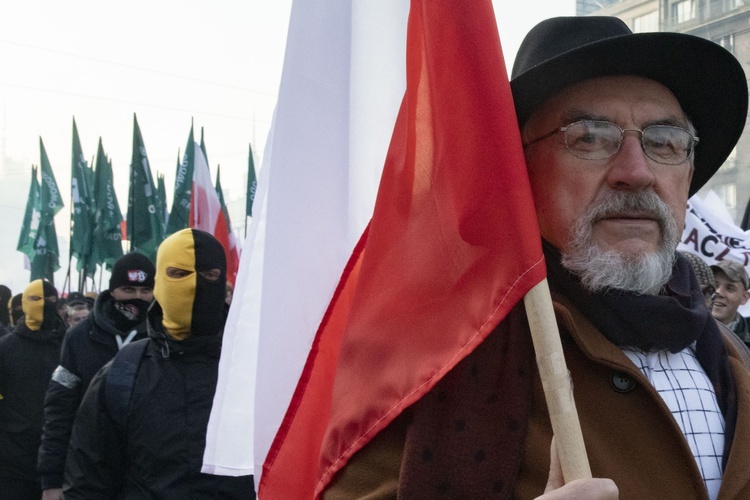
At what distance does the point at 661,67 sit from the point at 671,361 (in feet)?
2.34

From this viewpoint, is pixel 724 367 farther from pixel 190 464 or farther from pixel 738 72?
pixel 190 464

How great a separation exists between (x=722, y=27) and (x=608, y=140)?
25.5 metres

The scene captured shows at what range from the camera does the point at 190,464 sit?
3.76 meters

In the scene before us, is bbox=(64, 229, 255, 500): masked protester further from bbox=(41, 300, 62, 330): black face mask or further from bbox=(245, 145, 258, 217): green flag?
bbox=(245, 145, 258, 217): green flag

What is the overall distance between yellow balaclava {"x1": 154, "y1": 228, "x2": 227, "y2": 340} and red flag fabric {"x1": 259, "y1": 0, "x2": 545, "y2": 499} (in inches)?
95.3

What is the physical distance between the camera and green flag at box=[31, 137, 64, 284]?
1747 centimetres

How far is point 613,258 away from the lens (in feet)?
6.42

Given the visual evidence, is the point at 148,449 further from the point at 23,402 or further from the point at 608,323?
the point at 23,402

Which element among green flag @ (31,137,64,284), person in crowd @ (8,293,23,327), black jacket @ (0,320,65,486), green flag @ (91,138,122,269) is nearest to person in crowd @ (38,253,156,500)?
black jacket @ (0,320,65,486)

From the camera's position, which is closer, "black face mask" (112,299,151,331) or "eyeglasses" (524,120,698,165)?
"eyeglasses" (524,120,698,165)

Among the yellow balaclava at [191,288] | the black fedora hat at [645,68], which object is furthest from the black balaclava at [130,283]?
the black fedora hat at [645,68]

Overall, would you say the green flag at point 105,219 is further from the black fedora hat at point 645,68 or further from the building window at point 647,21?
the building window at point 647,21

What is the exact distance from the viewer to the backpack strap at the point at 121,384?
3775 millimetres

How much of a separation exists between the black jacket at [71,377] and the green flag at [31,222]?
13.6 meters
